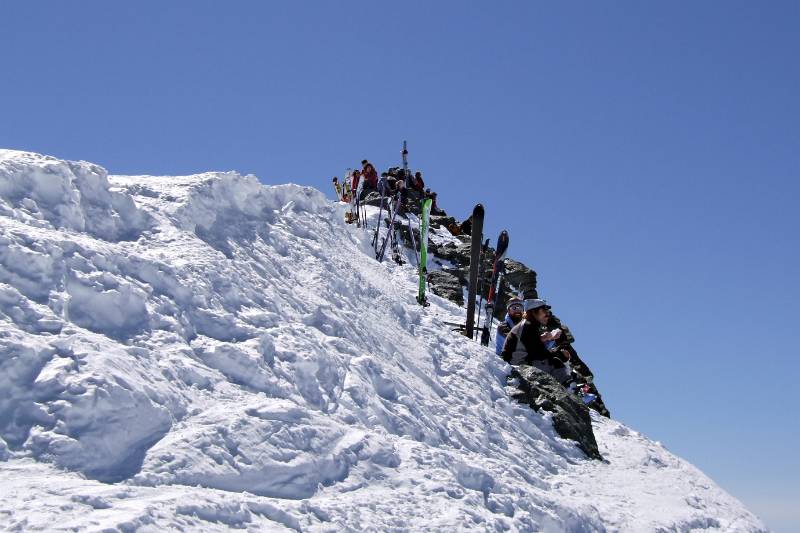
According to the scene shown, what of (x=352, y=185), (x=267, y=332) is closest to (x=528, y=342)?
(x=267, y=332)

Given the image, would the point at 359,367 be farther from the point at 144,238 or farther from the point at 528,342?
the point at 528,342

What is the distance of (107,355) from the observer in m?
6.16

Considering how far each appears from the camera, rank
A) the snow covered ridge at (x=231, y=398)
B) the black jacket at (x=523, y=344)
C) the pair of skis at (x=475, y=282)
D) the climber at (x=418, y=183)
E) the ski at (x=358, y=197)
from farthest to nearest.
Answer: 1. the climber at (x=418, y=183)
2. the ski at (x=358, y=197)
3. the pair of skis at (x=475, y=282)
4. the black jacket at (x=523, y=344)
5. the snow covered ridge at (x=231, y=398)

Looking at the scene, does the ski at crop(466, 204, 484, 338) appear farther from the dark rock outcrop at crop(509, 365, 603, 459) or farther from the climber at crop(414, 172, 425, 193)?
the climber at crop(414, 172, 425, 193)

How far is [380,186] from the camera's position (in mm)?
24438

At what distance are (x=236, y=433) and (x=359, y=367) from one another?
8.64 feet

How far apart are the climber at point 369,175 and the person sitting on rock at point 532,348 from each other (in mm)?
13395

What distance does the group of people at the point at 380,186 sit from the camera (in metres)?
23.8

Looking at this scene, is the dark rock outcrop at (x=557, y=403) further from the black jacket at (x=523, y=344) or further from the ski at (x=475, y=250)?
the ski at (x=475, y=250)

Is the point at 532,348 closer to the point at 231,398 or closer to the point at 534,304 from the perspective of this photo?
the point at 534,304

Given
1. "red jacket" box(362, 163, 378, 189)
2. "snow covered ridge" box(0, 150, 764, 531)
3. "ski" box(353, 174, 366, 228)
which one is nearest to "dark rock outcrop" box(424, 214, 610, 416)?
"ski" box(353, 174, 366, 228)

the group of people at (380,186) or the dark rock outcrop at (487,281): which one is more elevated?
the group of people at (380,186)

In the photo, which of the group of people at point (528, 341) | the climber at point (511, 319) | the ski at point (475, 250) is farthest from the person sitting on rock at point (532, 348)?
the ski at point (475, 250)

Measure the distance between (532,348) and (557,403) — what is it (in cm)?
130
